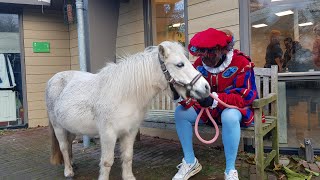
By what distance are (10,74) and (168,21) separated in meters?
3.71

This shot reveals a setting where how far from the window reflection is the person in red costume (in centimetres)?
115

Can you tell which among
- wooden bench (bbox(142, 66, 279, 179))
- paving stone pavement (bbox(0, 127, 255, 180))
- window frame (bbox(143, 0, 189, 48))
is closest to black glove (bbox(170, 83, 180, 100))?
wooden bench (bbox(142, 66, 279, 179))

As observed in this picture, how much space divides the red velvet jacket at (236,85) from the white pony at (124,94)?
13.7 inches

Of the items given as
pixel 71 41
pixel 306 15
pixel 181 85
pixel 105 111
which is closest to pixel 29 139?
→ pixel 71 41

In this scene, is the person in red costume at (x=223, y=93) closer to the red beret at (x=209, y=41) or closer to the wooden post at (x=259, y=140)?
the red beret at (x=209, y=41)

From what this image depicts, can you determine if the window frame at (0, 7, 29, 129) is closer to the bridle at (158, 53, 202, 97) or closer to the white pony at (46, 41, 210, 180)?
the white pony at (46, 41, 210, 180)

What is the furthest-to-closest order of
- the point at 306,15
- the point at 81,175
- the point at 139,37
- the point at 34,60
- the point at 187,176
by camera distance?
the point at 34,60, the point at 139,37, the point at 306,15, the point at 81,175, the point at 187,176

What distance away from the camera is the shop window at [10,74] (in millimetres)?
6629

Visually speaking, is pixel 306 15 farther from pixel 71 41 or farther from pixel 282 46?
pixel 71 41

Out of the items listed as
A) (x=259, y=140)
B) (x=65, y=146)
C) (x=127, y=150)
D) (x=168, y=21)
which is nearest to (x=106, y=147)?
(x=127, y=150)

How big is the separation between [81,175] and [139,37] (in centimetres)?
282

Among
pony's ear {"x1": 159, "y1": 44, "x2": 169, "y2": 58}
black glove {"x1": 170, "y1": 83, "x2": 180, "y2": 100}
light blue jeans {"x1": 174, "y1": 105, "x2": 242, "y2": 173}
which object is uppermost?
pony's ear {"x1": 159, "y1": 44, "x2": 169, "y2": 58}

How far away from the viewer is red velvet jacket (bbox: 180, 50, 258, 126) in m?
2.69

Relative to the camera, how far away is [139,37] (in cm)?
547
